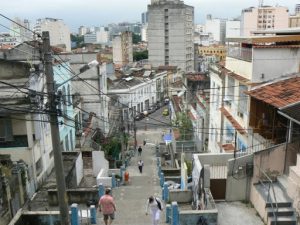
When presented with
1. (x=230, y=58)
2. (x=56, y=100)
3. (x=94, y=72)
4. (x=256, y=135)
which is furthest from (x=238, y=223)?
(x=94, y=72)

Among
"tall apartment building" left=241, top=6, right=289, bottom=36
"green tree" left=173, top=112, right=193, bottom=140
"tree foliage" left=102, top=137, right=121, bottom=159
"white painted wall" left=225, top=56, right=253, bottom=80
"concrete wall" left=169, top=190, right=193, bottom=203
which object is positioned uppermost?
"tall apartment building" left=241, top=6, right=289, bottom=36

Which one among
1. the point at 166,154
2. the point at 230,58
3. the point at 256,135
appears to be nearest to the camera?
the point at 256,135

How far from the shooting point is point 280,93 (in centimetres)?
1412

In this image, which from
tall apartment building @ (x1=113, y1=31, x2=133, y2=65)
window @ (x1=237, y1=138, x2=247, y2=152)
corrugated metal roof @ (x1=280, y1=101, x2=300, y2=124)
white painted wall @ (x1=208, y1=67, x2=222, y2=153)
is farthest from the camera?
tall apartment building @ (x1=113, y1=31, x2=133, y2=65)

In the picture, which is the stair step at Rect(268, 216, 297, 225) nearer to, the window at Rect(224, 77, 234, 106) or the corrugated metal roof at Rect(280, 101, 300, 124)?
the corrugated metal roof at Rect(280, 101, 300, 124)

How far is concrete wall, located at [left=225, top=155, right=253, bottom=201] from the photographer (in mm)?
13852

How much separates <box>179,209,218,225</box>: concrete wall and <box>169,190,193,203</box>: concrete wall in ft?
10.8

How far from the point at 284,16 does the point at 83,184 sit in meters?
95.7

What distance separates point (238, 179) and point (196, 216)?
227cm

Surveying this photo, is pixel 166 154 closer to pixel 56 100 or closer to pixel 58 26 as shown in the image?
pixel 56 100

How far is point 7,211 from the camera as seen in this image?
1333 centimetres

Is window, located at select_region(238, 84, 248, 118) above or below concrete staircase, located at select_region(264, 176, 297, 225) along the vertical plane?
above

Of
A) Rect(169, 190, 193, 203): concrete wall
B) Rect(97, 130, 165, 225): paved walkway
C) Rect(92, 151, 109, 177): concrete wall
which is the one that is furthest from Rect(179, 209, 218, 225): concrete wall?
Rect(92, 151, 109, 177): concrete wall

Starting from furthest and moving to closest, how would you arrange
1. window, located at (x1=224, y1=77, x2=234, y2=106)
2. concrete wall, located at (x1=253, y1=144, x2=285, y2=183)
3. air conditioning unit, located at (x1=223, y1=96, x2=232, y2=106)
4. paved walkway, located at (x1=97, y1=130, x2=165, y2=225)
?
air conditioning unit, located at (x1=223, y1=96, x2=232, y2=106) < window, located at (x1=224, y1=77, x2=234, y2=106) < paved walkway, located at (x1=97, y1=130, x2=165, y2=225) < concrete wall, located at (x1=253, y1=144, x2=285, y2=183)
